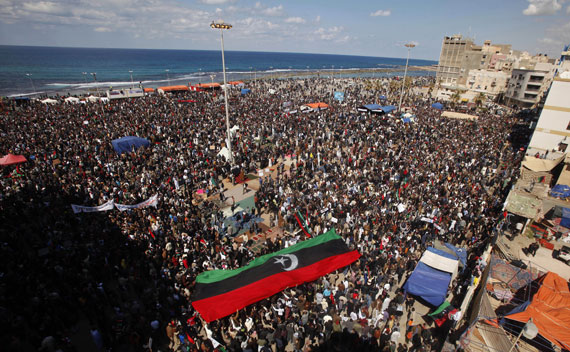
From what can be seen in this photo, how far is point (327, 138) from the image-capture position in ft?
100

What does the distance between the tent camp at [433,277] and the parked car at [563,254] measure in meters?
7.73

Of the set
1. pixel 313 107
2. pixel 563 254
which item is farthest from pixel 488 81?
pixel 563 254

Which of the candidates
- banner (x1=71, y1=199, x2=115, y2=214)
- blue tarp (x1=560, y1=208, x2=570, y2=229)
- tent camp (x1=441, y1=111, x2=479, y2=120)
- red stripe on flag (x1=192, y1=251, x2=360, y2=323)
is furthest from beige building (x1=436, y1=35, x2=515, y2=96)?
banner (x1=71, y1=199, x2=115, y2=214)

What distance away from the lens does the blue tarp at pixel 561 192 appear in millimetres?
20672

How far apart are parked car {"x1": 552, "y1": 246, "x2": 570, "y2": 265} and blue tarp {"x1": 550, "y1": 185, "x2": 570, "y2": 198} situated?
8297mm

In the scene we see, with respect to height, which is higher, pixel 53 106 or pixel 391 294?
pixel 53 106

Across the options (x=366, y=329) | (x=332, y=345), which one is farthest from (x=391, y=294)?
(x=332, y=345)

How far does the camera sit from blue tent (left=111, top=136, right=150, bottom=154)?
947 inches

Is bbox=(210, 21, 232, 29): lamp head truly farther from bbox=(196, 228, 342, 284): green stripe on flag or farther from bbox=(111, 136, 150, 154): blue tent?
bbox=(196, 228, 342, 284): green stripe on flag

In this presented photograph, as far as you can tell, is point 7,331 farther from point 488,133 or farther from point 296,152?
point 488,133

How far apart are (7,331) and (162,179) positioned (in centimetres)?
1179

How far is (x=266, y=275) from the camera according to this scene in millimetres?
10750

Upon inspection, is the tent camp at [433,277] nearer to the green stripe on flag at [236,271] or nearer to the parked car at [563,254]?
the green stripe on flag at [236,271]

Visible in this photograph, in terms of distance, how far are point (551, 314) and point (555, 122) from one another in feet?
95.6
